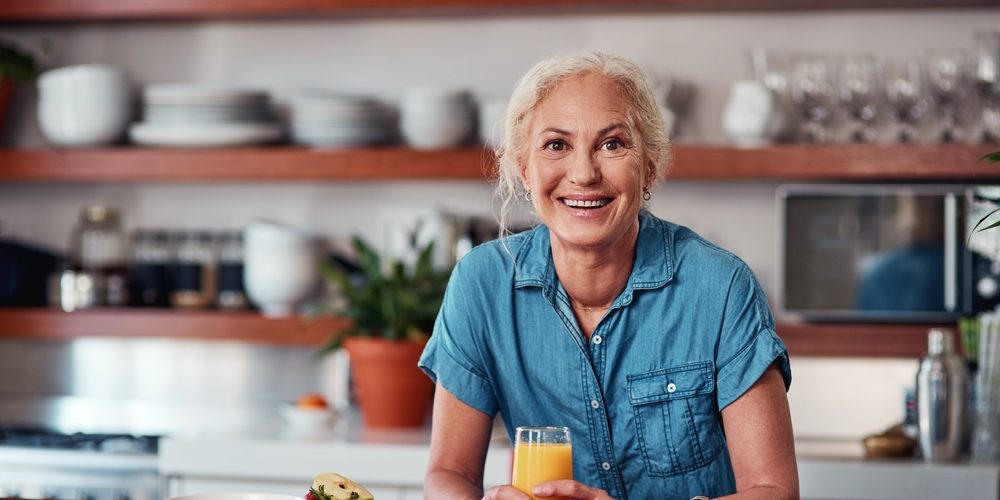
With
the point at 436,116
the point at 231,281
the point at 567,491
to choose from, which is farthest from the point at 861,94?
the point at 567,491

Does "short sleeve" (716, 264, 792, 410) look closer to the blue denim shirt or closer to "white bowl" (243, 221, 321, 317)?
the blue denim shirt

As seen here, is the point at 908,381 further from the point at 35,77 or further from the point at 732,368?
the point at 35,77

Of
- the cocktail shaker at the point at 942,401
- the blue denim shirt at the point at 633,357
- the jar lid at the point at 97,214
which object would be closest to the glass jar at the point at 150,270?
the jar lid at the point at 97,214

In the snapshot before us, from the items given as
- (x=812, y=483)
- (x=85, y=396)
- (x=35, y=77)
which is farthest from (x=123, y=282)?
(x=812, y=483)

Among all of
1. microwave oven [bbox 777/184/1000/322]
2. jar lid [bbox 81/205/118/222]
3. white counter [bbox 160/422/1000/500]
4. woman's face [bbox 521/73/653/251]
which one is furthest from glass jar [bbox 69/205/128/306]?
woman's face [bbox 521/73/653/251]

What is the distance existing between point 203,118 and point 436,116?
64 centimetres

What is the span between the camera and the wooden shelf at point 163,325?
3.24 meters

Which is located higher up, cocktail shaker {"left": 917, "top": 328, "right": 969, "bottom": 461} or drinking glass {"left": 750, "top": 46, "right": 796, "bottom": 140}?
drinking glass {"left": 750, "top": 46, "right": 796, "bottom": 140}

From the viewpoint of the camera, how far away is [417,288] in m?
3.04

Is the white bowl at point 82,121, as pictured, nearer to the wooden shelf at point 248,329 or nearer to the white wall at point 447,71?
the white wall at point 447,71

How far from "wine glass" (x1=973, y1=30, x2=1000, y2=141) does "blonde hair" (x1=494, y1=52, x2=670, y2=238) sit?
1.51 m

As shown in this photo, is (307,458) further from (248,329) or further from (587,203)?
(587,203)

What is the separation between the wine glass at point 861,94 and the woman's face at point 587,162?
5.00 feet

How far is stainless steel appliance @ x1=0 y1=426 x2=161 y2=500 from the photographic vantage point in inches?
113
